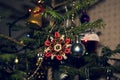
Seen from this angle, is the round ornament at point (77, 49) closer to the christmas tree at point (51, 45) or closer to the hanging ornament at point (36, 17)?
the christmas tree at point (51, 45)

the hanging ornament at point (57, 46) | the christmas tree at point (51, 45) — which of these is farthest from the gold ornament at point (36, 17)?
the hanging ornament at point (57, 46)

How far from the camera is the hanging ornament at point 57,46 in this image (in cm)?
164

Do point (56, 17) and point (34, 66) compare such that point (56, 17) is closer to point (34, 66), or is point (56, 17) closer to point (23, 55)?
point (23, 55)

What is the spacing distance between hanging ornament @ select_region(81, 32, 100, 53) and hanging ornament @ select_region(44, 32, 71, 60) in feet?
0.75

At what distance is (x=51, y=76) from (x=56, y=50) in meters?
0.25

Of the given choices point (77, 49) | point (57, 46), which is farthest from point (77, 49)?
point (57, 46)

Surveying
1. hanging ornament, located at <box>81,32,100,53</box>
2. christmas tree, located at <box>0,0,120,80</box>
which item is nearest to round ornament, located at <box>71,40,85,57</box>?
christmas tree, located at <box>0,0,120,80</box>

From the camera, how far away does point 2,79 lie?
1.72 metres

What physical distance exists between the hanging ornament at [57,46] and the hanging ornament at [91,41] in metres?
0.23

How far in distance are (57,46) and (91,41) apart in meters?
0.69

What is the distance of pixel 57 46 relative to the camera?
1.64 metres

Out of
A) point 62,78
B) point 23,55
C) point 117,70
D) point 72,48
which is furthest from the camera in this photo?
point 62,78

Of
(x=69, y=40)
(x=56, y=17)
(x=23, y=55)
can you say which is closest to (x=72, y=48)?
(x=69, y=40)

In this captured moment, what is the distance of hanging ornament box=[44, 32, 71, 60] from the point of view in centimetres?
164
